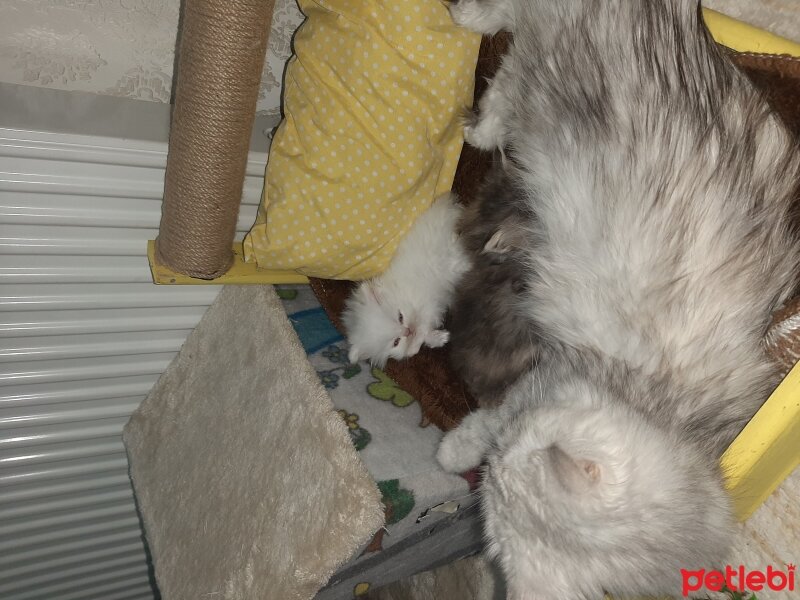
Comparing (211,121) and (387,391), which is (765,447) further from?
(211,121)

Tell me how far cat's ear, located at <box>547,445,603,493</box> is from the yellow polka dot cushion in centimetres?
75

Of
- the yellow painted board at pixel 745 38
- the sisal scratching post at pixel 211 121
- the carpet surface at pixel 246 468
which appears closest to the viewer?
the yellow painted board at pixel 745 38

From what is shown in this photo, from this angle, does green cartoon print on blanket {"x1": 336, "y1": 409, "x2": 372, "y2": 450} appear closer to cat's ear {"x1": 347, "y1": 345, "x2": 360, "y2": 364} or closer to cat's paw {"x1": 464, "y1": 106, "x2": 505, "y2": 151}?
cat's ear {"x1": 347, "y1": 345, "x2": 360, "y2": 364}

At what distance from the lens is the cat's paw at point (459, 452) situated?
1.37 m

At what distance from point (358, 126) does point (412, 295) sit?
473 mm

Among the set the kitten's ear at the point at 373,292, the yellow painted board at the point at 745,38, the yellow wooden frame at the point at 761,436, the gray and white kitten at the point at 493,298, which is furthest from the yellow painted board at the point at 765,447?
the kitten's ear at the point at 373,292

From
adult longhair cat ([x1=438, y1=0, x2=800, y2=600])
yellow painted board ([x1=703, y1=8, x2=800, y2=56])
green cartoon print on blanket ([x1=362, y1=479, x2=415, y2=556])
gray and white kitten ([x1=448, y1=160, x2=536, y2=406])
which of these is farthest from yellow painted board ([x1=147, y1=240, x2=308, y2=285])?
yellow painted board ([x1=703, y1=8, x2=800, y2=56])

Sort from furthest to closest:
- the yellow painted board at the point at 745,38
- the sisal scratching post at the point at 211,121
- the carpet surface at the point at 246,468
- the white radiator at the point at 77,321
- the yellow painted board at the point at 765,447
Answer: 1. the white radiator at the point at 77,321
2. the carpet surface at the point at 246,468
3. the sisal scratching post at the point at 211,121
4. the yellow painted board at the point at 745,38
5. the yellow painted board at the point at 765,447

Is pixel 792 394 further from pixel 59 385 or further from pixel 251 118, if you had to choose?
pixel 59 385

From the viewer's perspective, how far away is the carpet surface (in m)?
1.34

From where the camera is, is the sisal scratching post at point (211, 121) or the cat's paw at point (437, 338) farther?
the cat's paw at point (437, 338)

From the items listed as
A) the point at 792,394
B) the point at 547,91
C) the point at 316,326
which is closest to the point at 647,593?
the point at 792,394

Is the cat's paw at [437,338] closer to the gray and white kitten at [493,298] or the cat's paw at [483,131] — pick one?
the gray and white kitten at [493,298]

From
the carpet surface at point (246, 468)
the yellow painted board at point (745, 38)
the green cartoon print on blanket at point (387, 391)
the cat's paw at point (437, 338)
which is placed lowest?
the carpet surface at point (246, 468)
